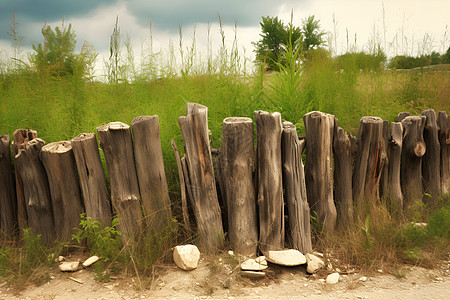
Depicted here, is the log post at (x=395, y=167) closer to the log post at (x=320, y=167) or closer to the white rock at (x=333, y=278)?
the log post at (x=320, y=167)

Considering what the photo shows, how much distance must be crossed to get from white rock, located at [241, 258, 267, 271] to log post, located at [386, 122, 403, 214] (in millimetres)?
1885

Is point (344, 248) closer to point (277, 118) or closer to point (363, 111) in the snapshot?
point (277, 118)

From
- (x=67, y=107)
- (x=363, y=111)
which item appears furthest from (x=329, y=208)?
(x=67, y=107)

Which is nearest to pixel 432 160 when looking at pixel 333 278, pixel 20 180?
pixel 333 278

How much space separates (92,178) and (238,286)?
5.84 ft

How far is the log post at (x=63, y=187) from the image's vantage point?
363 centimetres

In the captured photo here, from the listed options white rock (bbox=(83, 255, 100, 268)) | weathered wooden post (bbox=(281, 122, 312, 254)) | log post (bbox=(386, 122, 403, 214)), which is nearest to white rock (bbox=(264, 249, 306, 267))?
weathered wooden post (bbox=(281, 122, 312, 254))

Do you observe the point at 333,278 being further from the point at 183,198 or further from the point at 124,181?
the point at 124,181

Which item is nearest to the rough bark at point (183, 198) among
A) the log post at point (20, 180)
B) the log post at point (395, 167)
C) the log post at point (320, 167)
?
the log post at point (320, 167)

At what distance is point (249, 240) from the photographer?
3.57 m

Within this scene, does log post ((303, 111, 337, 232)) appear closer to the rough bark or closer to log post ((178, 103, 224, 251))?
log post ((178, 103, 224, 251))

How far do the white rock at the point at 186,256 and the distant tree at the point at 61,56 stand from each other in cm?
278

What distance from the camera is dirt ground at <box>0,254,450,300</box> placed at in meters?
3.10

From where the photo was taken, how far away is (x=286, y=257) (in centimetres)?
344
